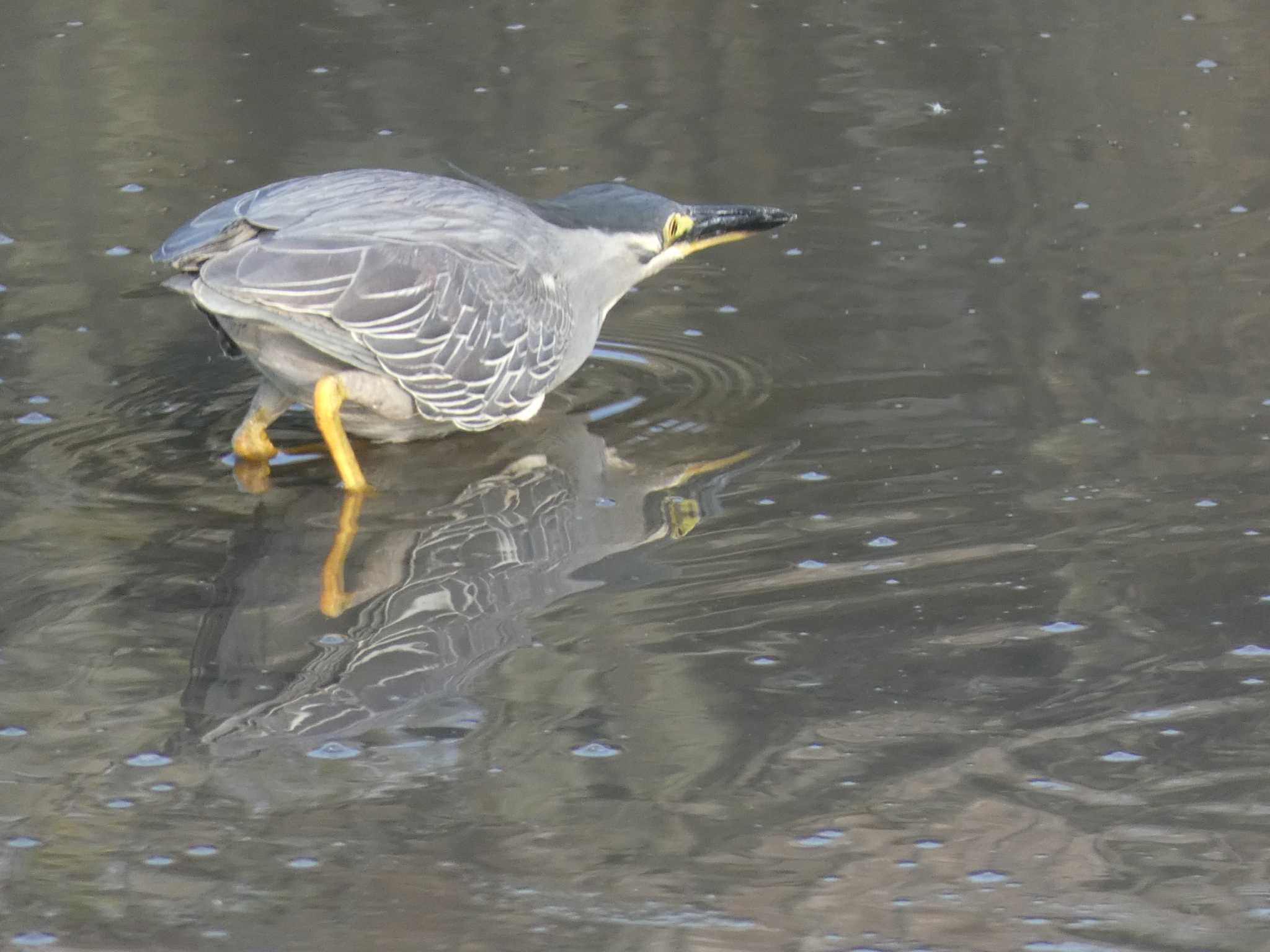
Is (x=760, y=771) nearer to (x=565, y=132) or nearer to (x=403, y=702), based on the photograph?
(x=403, y=702)

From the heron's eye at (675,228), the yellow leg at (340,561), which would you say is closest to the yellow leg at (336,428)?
the yellow leg at (340,561)

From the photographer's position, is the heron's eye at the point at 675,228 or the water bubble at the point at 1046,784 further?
the heron's eye at the point at 675,228

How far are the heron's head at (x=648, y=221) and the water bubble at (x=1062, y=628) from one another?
1954mm

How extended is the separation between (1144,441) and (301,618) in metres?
2.40

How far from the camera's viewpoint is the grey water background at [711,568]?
11.4 feet

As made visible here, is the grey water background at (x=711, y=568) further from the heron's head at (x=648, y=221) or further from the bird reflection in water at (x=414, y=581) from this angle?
the heron's head at (x=648, y=221)

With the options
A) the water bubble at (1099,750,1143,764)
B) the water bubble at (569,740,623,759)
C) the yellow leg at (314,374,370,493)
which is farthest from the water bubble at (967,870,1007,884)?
the yellow leg at (314,374,370,493)

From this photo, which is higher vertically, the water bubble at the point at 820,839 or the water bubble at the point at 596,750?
the water bubble at the point at 820,839

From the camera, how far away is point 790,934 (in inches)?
130

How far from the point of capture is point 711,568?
15.3 ft

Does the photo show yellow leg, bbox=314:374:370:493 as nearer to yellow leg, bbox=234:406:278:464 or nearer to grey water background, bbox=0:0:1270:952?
grey water background, bbox=0:0:1270:952

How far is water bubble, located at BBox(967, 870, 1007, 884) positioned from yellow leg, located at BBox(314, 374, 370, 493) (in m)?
2.33

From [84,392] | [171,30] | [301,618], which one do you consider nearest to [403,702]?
[301,618]

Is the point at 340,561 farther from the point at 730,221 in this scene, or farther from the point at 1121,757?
the point at 1121,757
